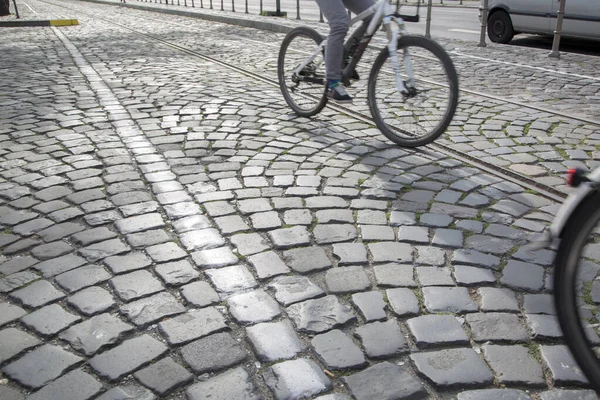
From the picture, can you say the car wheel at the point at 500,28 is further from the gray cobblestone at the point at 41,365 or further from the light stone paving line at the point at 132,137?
the gray cobblestone at the point at 41,365

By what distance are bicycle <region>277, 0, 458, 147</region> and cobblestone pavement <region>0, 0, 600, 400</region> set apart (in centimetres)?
23

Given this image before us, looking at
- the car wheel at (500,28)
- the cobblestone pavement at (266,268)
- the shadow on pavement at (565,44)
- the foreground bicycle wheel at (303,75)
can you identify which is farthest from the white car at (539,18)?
the foreground bicycle wheel at (303,75)

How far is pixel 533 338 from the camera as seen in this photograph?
239 centimetres

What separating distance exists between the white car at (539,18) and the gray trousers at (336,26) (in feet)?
21.8

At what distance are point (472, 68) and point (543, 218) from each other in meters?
5.70

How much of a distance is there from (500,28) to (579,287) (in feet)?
36.2

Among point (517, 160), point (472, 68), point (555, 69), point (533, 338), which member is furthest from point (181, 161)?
point (555, 69)

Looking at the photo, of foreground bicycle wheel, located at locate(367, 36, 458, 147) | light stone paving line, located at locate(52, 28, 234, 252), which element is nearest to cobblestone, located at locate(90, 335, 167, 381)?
light stone paving line, located at locate(52, 28, 234, 252)

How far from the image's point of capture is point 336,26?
505 cm

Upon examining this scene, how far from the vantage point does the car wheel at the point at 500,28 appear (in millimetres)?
11773

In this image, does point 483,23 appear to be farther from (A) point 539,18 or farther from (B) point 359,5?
(B) point 359,5

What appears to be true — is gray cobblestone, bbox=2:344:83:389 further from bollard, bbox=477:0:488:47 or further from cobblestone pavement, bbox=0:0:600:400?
bollard, bbox=477:0:488:47

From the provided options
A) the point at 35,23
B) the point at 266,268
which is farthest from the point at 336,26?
the point at 35,23

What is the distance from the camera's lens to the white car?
10.1 meters
